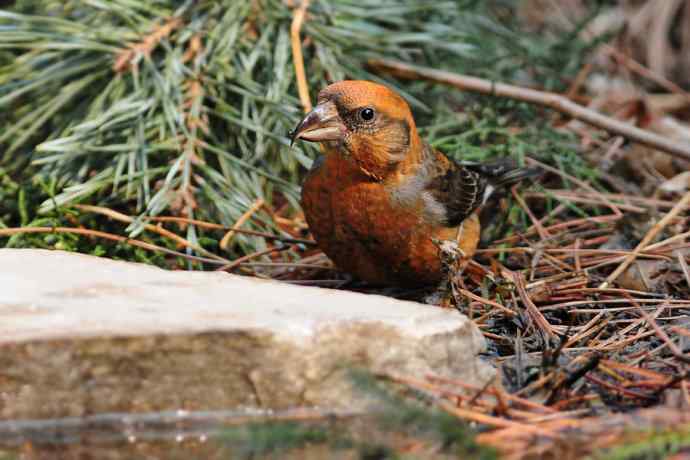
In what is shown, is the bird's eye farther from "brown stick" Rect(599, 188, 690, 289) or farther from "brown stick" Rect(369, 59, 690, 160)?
"brown stick" Rect(369, 59, 690, 160)

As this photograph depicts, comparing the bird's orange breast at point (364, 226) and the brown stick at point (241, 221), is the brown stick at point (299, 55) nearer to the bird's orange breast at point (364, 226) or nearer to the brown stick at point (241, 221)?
the brown stick at point (241, 221)

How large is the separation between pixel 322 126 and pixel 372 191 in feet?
1.08

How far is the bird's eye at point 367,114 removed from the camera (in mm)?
3691

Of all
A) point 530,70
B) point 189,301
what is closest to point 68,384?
point 189,301

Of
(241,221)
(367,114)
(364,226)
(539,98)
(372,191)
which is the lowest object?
(241,221)

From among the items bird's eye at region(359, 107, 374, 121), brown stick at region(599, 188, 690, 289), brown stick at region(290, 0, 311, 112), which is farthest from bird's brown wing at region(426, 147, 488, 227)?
brown stick at region(290, 0, 311, 112)

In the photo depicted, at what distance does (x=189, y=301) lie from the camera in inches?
110

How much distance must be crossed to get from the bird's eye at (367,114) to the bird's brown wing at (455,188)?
411mm

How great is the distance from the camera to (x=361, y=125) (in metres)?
3.70

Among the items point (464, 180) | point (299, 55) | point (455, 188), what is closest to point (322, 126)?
point (455, 188)

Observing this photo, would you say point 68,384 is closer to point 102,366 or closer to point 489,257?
point 102,366

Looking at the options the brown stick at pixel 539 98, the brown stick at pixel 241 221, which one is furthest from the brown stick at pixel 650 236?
the brown stick at pixel 241 221

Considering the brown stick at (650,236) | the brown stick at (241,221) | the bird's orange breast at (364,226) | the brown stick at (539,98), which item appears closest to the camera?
the bird's orange breast at (364,226)

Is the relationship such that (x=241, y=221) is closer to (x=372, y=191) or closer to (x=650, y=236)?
(x=372, y=191)
